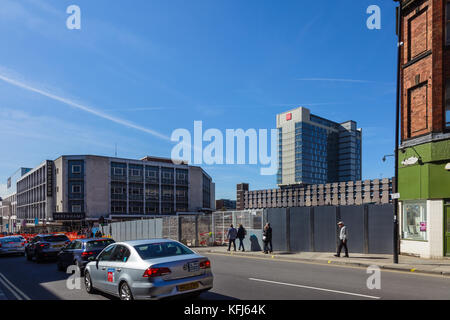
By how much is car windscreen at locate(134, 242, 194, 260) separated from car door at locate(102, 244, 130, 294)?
0.38 metres

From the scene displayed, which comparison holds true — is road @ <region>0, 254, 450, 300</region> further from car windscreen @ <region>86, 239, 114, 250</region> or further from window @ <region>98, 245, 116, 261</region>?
car windscreen @ <region>86, 239, 114, 250</region>

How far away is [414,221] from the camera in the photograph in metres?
16.5

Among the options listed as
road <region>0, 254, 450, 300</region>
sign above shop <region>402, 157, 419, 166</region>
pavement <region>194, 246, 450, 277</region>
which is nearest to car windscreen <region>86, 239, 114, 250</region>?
road <region>0, 254, 450, 300</region>

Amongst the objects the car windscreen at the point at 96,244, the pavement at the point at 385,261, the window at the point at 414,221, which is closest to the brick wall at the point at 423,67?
the window at the point at 414,221

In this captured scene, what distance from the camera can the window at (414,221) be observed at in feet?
52.1

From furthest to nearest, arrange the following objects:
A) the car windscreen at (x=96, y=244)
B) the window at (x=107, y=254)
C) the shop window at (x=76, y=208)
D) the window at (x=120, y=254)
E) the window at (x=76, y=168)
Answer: the window at (x=76, y=168) → the shop window at (x=76, y=208) → the car windscreen at (x=96, y=244) → the window at (x=107, y=254) → the window at (x=120, y=254)

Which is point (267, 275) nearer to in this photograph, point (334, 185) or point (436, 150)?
point (436, 150)

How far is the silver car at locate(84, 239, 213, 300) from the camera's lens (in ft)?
24.1

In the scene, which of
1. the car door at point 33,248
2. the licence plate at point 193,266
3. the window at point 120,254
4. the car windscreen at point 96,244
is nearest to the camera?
the licence plate at point 193,266

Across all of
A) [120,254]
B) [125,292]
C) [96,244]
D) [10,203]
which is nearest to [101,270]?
[120,254]

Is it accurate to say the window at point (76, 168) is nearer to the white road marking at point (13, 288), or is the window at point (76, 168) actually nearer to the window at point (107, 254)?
the white road marking at point (13, 288)

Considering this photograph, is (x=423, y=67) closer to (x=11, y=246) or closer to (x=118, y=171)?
(x=11, y=246)

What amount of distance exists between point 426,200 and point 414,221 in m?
1.28

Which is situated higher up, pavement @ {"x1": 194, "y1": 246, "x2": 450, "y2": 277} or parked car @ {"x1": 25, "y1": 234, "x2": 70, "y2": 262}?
pavement @ {"x1": 194, "y1": 246, "x2": 450, "y2": 277}
